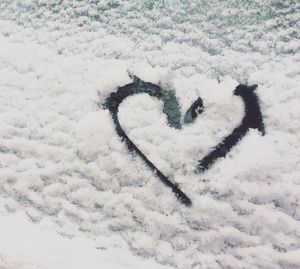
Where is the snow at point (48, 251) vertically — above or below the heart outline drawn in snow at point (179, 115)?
below

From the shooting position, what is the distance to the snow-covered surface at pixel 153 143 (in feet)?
1.30

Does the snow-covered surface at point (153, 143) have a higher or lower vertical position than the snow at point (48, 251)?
higher

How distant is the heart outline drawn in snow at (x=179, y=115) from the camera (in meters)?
0.41

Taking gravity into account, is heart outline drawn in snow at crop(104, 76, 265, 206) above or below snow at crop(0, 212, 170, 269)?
above

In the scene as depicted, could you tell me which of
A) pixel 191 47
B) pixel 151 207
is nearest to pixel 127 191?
pixel 151 207

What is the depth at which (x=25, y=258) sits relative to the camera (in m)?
0.40

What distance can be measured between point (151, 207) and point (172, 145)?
6cm

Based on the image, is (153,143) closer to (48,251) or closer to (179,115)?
(179,115)

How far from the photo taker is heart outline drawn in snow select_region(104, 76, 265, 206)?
407 millimetres

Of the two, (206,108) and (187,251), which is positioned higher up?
(206,108)

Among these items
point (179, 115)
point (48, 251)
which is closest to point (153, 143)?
point (179, 115)

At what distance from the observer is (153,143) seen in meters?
0.41

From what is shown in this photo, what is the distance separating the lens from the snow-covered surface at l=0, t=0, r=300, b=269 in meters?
0.40

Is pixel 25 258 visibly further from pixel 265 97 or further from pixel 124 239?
pixel 265 97
